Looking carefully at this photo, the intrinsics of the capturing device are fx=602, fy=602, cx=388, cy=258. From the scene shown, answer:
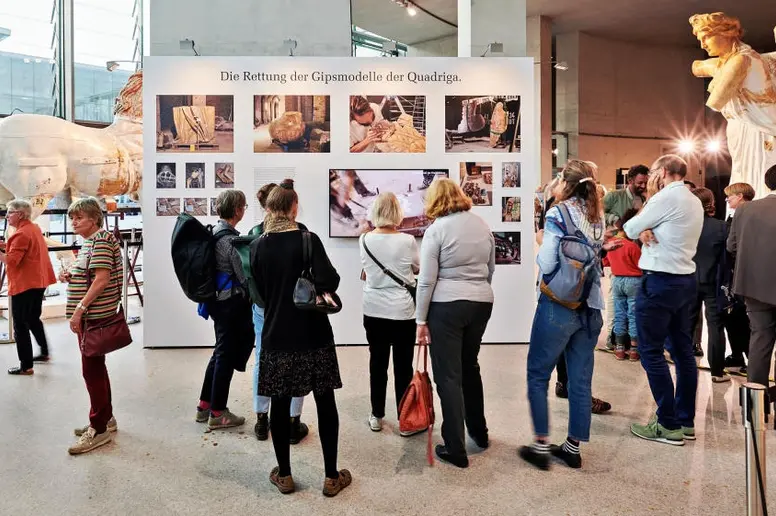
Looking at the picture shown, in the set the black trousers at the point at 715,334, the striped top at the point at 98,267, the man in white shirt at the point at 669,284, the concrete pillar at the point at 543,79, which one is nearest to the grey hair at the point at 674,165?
the man in white shirt at the point at 669,284

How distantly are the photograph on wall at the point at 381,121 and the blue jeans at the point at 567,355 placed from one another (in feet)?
10.2

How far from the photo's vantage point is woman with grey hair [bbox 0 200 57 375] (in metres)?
4.62

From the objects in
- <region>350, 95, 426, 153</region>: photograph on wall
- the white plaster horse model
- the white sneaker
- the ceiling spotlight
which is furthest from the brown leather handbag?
the ceiling spotlight

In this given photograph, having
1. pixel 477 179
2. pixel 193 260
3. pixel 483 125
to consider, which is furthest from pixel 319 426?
pixel 483 125

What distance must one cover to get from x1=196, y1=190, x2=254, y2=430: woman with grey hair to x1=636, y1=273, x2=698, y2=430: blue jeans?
2111mm

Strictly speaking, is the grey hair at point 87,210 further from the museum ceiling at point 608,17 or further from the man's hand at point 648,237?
the museum ceiling at point 608,17

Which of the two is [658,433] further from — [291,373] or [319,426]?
[291,373]

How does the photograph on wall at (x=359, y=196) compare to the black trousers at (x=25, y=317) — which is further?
the photograph on wall at (x=359, y=196)

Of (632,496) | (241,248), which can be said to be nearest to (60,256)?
(241,248)

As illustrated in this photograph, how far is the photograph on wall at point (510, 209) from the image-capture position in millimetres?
5676

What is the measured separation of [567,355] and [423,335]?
72 centimetres

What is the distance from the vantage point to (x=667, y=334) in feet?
10.3

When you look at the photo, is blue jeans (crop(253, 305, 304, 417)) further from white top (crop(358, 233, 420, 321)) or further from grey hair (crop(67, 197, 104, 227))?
grey hair (crop(67, 197, 104, 227))

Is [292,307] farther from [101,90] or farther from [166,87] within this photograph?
[101,90]
